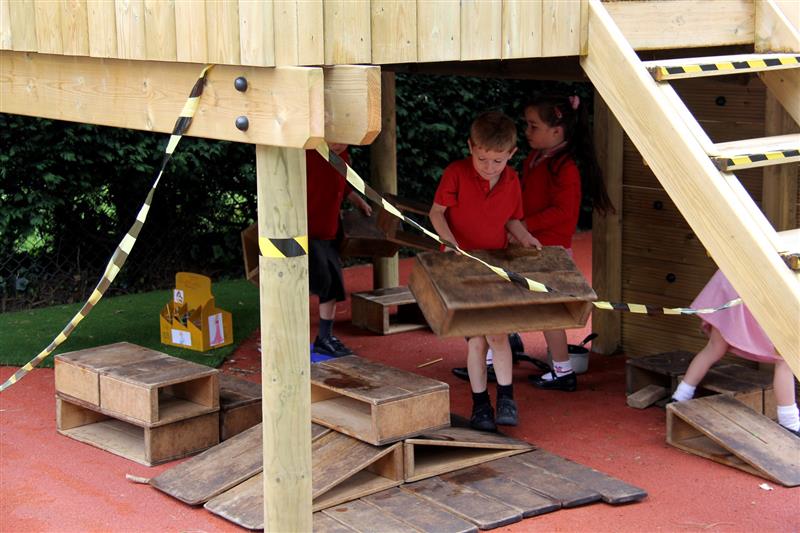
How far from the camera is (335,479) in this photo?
5.00 meters

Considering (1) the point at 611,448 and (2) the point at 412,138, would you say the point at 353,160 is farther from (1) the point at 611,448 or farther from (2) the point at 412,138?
(1) the point at 611,448

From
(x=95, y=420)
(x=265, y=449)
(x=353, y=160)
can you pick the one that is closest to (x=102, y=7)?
(x=265, y=449)

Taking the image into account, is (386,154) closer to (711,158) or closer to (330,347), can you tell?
(330,347)

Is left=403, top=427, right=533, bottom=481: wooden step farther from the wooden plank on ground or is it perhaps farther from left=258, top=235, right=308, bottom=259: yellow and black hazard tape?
left=258, top=235, right=308, bottom=259: yellow and black hazard tape

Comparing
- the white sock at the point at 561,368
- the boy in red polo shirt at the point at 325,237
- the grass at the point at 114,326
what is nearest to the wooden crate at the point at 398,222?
the boy in red polo shirt at the point at 325,237

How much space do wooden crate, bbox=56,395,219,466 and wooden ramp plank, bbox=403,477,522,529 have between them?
1.21 meters

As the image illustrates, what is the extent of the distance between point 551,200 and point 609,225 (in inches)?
39.9

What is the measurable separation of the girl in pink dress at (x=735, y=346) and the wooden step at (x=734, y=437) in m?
0.21

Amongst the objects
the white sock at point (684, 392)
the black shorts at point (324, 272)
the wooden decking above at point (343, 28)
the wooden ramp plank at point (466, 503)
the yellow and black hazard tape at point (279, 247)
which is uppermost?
the wooden decking above at point (343, 28)

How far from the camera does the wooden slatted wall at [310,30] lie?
13.0ft

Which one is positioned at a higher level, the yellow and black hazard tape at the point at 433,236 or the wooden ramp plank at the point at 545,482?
the yellow and black hazard tape at the point at 433,236

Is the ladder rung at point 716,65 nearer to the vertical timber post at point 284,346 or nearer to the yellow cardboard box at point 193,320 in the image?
the vertical timber post at point 284,346

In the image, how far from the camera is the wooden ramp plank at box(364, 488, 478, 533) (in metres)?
4.76

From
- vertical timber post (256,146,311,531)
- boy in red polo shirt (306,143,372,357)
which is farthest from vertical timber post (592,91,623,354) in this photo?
vertical timber post (256,146,311,531)
